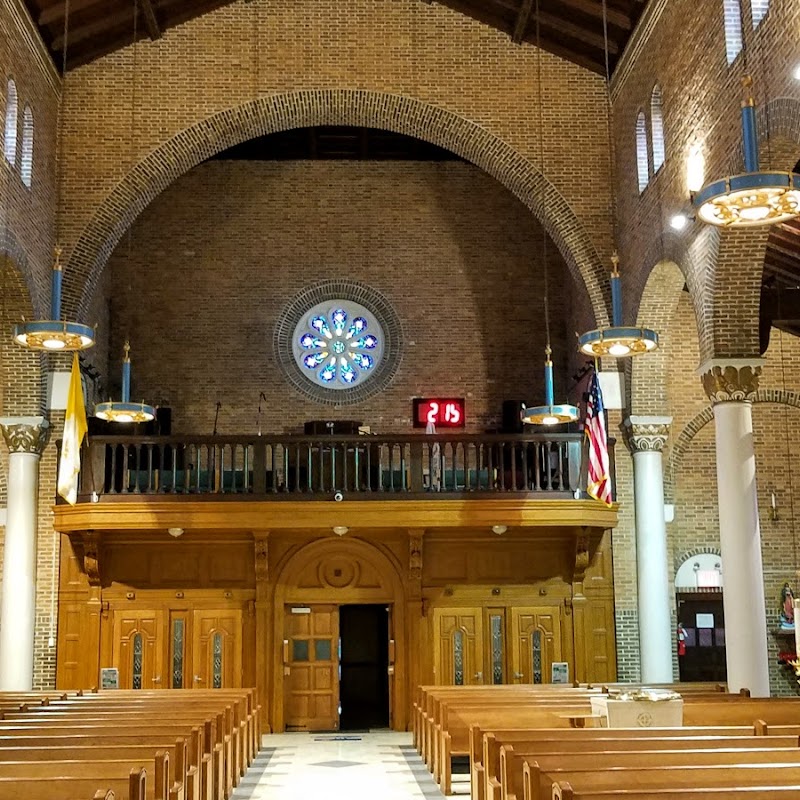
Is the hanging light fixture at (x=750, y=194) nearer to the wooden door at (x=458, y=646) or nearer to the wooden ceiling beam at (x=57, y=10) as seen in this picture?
the wooden door at (x=458, y=646)

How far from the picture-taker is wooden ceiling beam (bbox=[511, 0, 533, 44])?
18812 mm

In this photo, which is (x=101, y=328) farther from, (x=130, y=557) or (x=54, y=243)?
(x=130, y=557)

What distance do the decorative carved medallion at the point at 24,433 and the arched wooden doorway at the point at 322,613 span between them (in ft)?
15.0

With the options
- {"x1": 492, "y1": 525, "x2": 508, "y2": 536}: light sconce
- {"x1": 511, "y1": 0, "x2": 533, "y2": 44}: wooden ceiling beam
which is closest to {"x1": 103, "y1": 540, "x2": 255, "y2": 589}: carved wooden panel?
{"x1": 492, "y1": 525, "x2": 508, "y2": 536}: light sconce

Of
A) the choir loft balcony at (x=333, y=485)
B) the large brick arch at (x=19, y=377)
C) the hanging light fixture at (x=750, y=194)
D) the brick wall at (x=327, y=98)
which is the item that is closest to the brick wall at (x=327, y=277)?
the brick wall at (x=327, y=98)

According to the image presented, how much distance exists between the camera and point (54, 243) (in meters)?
19.4

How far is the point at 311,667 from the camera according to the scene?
65.5 feet

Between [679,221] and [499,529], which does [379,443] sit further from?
[679,221]

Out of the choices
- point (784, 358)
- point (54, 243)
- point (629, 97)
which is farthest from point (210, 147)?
point (784, 358)

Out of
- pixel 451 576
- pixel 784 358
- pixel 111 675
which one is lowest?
pixel 111 675

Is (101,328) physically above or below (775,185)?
above

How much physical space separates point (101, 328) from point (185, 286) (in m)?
2.05

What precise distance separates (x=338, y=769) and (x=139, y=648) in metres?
5.76

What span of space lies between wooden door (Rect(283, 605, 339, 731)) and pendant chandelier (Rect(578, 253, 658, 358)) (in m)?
7.50
